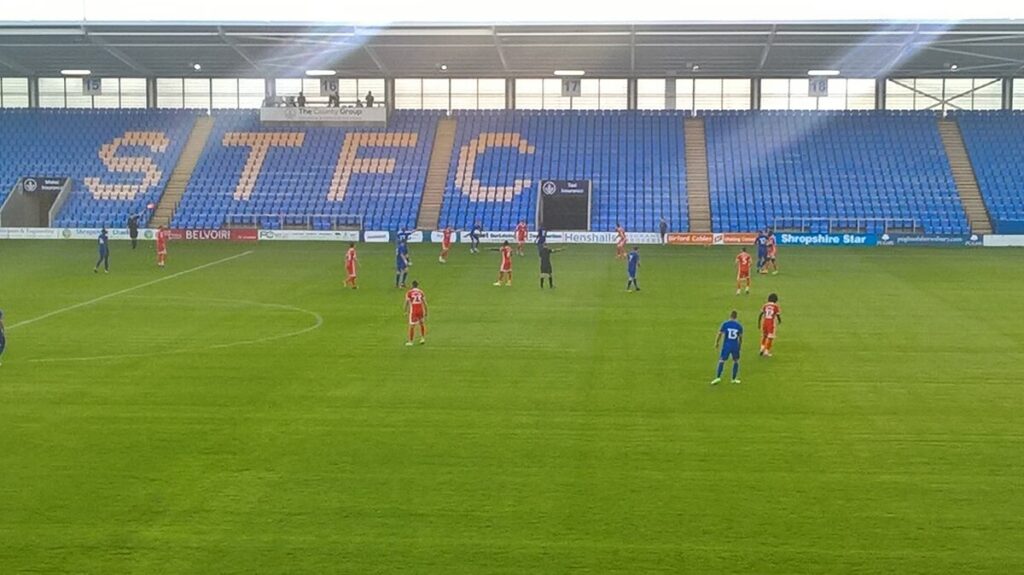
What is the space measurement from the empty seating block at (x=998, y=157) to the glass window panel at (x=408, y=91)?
1208 inches

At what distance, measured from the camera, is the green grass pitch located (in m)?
12.2

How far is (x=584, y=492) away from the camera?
1410 cm

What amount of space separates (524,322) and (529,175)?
112ft

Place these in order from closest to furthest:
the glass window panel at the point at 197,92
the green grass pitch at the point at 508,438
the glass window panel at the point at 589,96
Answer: the green grass pitch at the point at 508,438, the glass window panel at the point at 589,96, the glass window panel at the point at 197,92

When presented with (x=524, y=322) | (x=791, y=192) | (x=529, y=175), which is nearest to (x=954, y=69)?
(x=791, y=192)

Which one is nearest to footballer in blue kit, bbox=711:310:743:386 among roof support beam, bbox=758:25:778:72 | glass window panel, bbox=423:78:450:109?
roof support beam, bbox=758:25:778:72

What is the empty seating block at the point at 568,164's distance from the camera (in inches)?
2293

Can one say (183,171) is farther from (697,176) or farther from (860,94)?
(860,94)

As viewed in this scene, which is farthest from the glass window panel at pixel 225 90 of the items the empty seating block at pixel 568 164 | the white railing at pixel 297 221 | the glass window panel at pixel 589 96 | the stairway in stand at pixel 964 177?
the stairway in stand at pixel 964 177

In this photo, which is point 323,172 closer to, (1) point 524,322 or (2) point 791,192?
(2) point 791,192

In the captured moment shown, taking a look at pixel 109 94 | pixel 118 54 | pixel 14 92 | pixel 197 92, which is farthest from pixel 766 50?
pixel 14 92

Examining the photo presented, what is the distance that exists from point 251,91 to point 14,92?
14468 mm

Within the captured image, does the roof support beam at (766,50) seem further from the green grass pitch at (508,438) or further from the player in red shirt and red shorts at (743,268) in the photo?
the green grass pitch at (508,438)

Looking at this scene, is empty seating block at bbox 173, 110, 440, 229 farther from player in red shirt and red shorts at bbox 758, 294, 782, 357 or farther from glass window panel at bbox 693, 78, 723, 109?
player in red shirt and red shorts at bbox 758, 294, 782, 357
